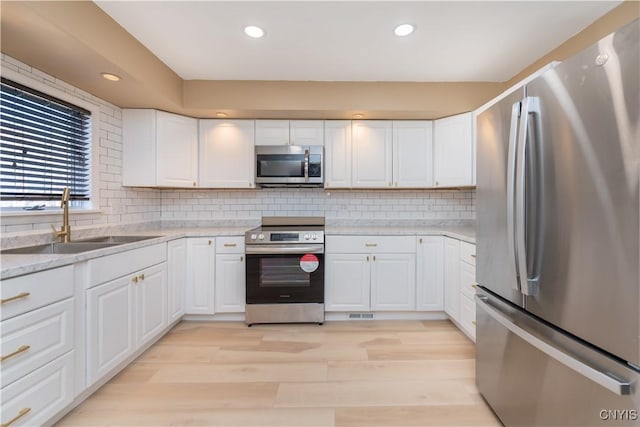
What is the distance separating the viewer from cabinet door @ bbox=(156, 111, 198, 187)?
288cm

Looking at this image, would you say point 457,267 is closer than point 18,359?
No

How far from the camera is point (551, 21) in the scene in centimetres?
192

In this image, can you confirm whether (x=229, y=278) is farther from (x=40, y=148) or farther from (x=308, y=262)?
(x=40, y=148)

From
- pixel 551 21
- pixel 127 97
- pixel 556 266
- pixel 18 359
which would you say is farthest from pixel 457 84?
pixel 18 359

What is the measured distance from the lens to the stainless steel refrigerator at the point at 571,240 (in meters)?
0.89

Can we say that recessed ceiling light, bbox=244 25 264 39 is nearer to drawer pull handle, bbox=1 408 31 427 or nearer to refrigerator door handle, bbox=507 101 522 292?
refrigerator door handle, bbox=507 101 522 292

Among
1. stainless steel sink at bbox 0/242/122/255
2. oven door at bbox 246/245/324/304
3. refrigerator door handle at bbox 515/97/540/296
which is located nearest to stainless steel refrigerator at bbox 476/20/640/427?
refrigerator door handle at bbox 515/97/540/296

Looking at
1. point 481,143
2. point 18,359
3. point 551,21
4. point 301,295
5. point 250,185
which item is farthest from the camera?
point 250,185

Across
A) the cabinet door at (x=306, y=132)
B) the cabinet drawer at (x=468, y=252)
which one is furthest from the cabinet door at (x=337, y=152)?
the cabinet drawer at (x=468, y=252)

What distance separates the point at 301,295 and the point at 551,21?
9.11 ft

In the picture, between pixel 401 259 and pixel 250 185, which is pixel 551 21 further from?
pixel 250 185

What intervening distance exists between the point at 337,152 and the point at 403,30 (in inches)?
52.9

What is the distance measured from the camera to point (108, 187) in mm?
2650

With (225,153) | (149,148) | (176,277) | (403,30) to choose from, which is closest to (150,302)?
(176,277)
